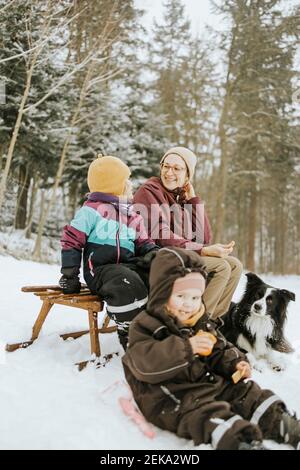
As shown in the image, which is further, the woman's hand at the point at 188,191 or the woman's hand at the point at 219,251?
the woman's hand at the point at 188,191

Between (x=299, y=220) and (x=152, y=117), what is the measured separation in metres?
11.4

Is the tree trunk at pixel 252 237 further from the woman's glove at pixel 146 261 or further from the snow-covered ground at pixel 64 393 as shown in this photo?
the woman's glove at pixel 146 261

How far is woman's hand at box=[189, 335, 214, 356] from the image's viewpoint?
203 centimetres

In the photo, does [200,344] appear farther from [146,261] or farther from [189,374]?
[146,261]

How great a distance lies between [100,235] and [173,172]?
93cm

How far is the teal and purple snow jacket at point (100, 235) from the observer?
299cm

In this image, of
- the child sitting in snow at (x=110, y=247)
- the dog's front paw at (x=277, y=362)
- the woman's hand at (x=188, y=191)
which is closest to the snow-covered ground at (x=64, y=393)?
the dog's front paw at (x=277, y=362)

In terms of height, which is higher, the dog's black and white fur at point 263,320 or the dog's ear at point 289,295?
Answer: the dog's ear at point 289,295

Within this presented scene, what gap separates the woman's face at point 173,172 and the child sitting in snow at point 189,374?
1428 mm

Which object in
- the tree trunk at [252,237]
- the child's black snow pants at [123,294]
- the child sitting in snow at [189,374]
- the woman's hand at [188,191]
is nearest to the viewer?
the child sitting in snow at [189,374]

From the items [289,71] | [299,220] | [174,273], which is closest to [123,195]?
[174,273]

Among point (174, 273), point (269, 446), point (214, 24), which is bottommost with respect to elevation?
point (269, 446)

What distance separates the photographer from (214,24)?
1362 centimetres
